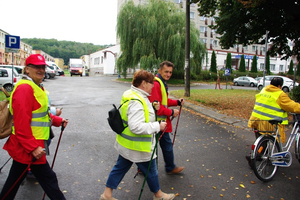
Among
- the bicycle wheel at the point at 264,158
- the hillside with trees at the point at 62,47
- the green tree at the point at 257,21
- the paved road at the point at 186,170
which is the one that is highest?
the hillside with trees at the point at 62,47

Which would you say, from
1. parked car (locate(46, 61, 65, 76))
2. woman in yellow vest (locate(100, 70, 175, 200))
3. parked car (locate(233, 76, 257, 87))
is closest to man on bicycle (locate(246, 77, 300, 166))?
woman in yellow vest (locate(100, 70, 175, 200))

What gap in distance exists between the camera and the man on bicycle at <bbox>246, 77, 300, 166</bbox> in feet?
14.7

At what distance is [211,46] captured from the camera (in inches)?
2233

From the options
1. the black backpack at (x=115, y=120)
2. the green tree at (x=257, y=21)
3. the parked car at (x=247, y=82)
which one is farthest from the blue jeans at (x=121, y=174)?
the parked car at (x=247, y=82)

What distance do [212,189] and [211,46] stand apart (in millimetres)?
55843

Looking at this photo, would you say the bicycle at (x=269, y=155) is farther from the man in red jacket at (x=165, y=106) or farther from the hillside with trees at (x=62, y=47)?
the hillside with trees at (x=62, y=47)

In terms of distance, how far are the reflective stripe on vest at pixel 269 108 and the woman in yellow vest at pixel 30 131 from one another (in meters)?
3.67

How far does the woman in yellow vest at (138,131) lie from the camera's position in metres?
2.90

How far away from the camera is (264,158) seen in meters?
4.37

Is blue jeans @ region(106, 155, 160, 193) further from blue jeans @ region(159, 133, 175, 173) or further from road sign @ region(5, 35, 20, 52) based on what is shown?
road sign @ region(5, 35, 20, 52)

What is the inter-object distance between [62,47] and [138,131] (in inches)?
4439

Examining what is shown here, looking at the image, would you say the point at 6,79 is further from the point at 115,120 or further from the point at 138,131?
the point at 138,131

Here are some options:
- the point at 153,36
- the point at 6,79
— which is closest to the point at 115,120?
the point at 6,79

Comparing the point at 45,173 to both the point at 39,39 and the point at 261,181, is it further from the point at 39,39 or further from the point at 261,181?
the point at 39,39
